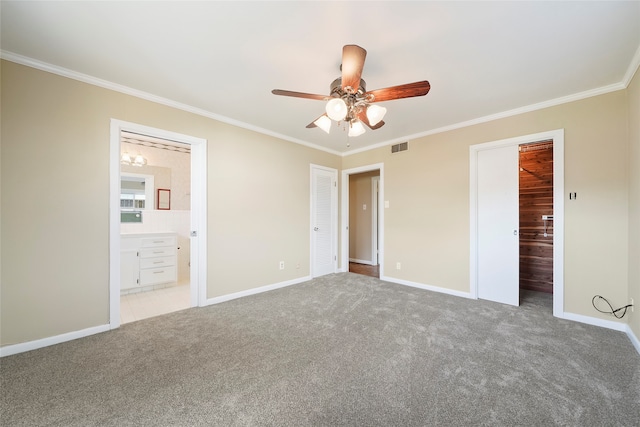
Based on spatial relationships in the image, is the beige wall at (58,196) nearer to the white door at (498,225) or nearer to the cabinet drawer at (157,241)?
the cabinet drawer at (157,241)

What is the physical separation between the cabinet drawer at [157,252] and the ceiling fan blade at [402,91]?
12.3ft

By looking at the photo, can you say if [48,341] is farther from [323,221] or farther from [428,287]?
[428,287]

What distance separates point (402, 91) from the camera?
1.75m

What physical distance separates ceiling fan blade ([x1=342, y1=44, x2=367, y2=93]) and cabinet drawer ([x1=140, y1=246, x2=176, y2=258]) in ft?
11.9

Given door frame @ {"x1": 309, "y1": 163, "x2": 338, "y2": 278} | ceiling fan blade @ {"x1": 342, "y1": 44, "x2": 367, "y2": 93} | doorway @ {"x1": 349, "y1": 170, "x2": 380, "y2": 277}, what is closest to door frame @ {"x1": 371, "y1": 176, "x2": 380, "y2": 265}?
doorway @ {"x1": 349, "y1": 170, "x2": 380, "y2": 277}

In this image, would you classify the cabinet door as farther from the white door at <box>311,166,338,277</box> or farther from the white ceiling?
the white door at <box>311,166,338,277</box>

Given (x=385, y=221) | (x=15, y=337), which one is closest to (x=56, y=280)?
(x=15, y=337)

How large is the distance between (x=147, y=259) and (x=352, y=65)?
3857 millimetres

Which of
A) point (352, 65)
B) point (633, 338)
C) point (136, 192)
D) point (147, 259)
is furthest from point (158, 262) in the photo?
point (633, 338)

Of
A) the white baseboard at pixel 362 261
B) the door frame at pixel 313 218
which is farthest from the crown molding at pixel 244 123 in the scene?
the white baseboard at pixel 362 261

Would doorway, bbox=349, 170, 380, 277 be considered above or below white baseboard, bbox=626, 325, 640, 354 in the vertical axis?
above

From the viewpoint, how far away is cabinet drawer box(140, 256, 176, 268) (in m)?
3.58

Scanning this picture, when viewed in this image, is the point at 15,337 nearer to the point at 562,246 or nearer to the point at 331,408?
the point at 331,408

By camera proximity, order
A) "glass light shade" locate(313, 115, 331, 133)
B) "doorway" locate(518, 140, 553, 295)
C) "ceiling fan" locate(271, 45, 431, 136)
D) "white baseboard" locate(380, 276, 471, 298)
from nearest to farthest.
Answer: "ceiling fan" locate(271, 45, 431, 136) < "glass light shade" locate(313, 115, 331, 133) < "white baseboard" locate(380, 276, 471, 298) < "doorway" locate(518, 140, 553, 295)
